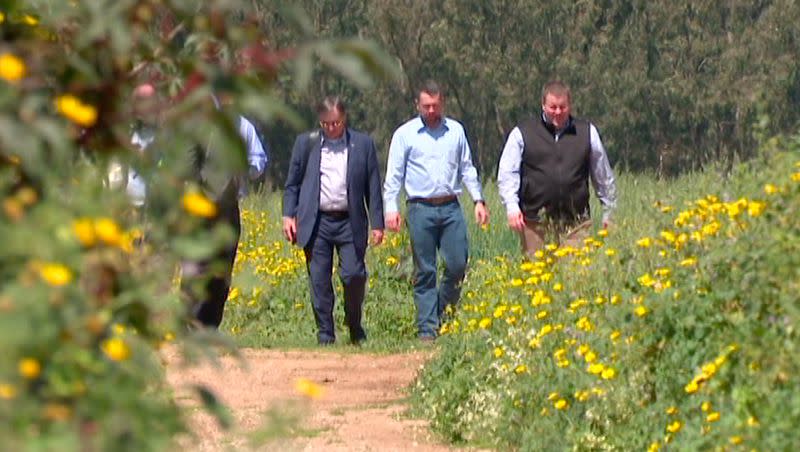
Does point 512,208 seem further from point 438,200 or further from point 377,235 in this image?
point 377,235

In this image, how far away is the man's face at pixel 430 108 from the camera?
45.6 ft

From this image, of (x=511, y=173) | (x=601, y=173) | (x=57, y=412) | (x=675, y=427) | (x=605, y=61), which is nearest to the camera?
(x=57, y=412)

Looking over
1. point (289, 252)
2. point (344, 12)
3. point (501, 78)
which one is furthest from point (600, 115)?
point (289, 252)

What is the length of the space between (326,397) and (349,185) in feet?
10.0

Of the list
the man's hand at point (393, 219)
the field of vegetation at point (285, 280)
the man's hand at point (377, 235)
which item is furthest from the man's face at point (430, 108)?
the field of vegetation at point (285, 280)

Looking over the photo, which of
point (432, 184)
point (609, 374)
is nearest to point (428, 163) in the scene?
point (432, 184)

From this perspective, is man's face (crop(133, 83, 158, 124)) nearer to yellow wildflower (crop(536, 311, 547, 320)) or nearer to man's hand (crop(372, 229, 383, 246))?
yellow wildflower (crop(536, 311, 547, 320))

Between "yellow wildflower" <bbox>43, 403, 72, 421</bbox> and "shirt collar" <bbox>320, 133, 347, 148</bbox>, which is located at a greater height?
"shirt collar" <bbox>320, 133, 347, 148</bbox>

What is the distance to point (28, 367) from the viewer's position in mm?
2385

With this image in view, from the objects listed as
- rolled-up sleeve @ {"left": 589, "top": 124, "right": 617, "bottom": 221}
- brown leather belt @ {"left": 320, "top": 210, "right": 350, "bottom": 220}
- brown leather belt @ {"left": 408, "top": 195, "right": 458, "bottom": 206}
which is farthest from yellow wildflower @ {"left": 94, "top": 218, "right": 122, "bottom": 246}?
brown leather belt @ {"left": 408, "top": 195, "right": 458, "bottom": 206}

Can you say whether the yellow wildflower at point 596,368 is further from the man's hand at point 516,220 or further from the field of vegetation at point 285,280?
the man's hand at point 516,220

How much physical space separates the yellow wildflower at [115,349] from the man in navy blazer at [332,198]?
10.9m

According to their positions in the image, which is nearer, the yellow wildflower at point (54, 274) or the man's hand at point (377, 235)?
the yellow wildflower at point (54, 274)

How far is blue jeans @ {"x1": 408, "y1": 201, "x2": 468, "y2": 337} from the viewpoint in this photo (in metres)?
14.1
